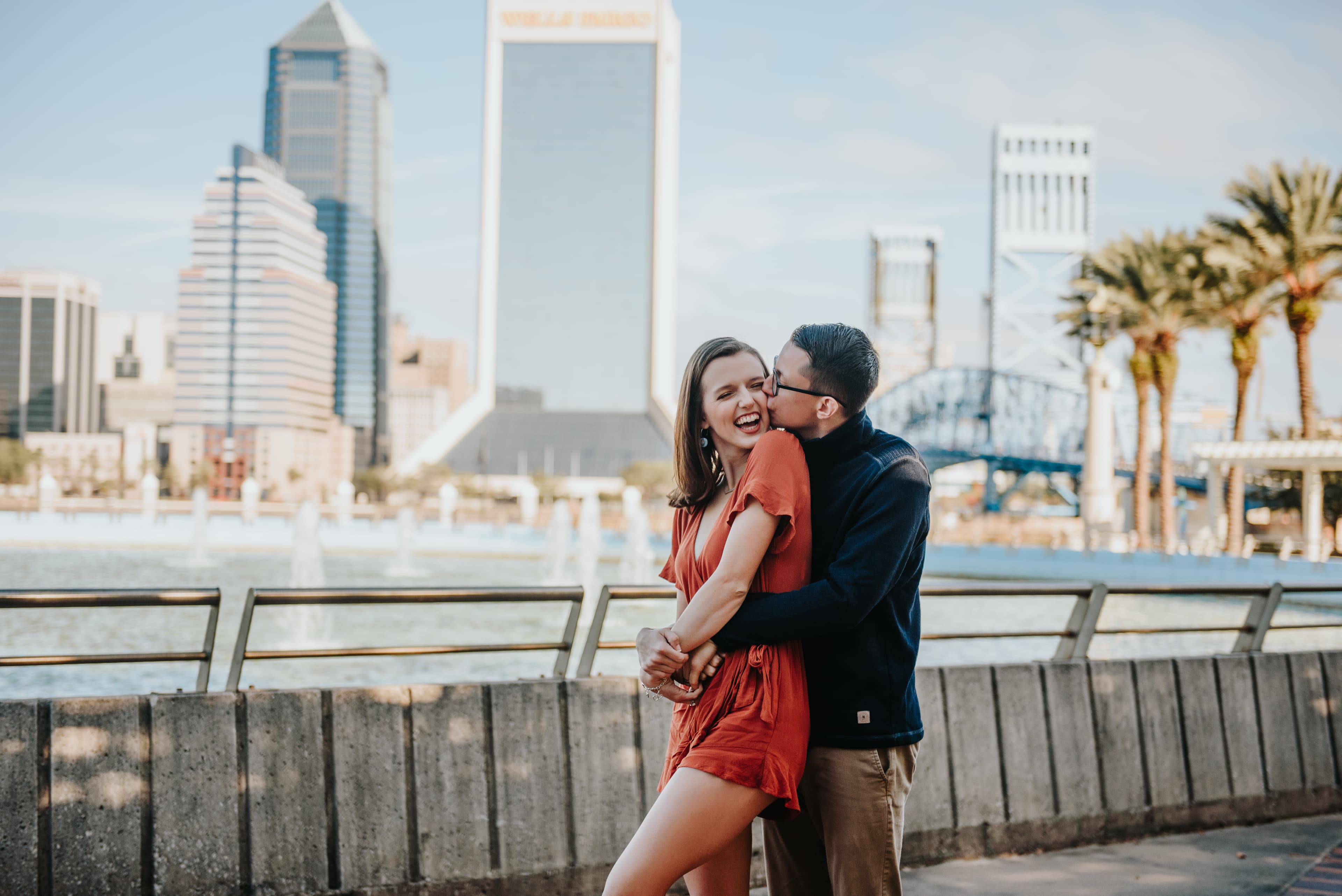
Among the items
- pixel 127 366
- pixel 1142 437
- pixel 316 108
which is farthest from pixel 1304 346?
pixel 316 108

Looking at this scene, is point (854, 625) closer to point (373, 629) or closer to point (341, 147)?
point (373, 629)

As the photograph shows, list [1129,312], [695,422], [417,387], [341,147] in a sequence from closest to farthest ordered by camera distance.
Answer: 1. [695,422]
2. [1129,312]
3. [341,147]
4. [417,387]

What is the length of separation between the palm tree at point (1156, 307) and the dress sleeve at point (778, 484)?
29774 mm

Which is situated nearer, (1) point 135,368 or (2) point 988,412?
(2) point 988,412

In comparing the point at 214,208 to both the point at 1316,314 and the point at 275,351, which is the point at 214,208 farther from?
the point at 1316,314

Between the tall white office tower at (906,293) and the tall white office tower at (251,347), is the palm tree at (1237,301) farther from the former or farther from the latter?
the tall white office tower at (906,293)

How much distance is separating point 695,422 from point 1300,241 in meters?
28.3

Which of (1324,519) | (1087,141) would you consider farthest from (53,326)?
(1324,519)

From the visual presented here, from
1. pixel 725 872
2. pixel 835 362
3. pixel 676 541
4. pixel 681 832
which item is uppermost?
pixel 835 362

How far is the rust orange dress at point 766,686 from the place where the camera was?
208cm

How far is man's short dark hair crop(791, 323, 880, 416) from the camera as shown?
2.20 metres

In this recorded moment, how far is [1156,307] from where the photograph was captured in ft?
99.8

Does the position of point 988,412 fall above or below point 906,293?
below

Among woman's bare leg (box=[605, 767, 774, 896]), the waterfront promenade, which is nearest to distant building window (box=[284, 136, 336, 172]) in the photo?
the waterfront promenade
